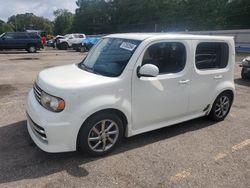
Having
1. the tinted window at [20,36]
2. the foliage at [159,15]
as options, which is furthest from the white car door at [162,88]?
the foliage at [159,15]

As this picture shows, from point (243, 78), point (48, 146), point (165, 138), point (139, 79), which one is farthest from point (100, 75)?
point (243, 78)

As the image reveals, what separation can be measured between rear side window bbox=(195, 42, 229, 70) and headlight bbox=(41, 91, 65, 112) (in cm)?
249

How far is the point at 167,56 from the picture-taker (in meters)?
4.73

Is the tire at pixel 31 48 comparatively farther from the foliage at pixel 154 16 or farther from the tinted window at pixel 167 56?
the foliage at pixel 154 16

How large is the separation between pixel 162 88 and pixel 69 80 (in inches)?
56.9

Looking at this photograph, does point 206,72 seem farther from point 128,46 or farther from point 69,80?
point 69,80

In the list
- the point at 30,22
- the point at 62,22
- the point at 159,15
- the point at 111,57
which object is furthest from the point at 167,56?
the point at 30,22

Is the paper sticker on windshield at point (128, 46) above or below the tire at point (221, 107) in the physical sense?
above

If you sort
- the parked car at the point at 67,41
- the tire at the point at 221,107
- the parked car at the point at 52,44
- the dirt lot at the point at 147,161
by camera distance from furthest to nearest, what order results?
the parked car at the point at 52,44, the parked car at the point at 67,41, the tire at the point at 221,107, the dirt lot at the point at 147,161

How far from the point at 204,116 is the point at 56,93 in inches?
131

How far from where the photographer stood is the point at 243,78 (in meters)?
11.0

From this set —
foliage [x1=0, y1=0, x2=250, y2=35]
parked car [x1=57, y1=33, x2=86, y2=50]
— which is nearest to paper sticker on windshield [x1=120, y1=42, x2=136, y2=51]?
parked car [x1=57, y1=33, x2=86, y2=50]

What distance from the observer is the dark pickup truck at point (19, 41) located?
24.0 metres

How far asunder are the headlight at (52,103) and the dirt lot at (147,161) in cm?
76
